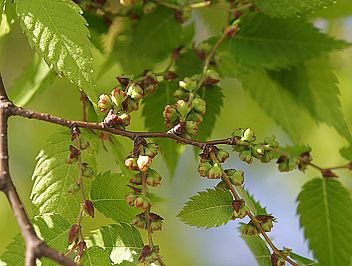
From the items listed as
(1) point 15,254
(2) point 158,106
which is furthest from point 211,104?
(1) point 15,254

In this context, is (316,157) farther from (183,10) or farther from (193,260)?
(183,10)

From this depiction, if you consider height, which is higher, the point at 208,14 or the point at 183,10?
the point at 208,14

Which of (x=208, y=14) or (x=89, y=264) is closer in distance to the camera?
(x=89, y=264)

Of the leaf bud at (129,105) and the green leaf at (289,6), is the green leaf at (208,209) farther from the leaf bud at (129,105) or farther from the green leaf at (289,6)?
the green leaf at (289,6)

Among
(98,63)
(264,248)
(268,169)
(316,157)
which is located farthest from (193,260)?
(264,248)

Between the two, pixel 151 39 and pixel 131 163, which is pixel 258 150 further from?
pixel 151 39

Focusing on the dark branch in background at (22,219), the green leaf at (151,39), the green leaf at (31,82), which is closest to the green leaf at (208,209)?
the dark branch in background at (22,219)
